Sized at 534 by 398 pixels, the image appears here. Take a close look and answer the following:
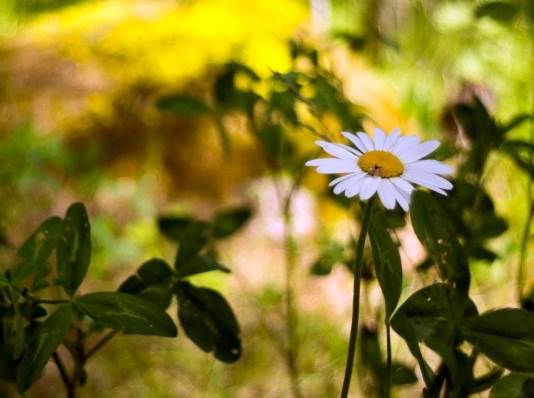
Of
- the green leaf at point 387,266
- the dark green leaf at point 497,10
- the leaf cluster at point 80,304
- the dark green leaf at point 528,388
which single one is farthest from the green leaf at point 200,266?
the dark green leaf at point 497,10

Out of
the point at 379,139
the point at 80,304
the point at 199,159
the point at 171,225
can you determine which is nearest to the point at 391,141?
the point at 379,139

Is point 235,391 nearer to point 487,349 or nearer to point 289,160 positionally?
point 289,160

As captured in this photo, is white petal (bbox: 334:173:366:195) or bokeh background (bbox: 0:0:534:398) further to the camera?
bokeh background (bbox: 0:0:534:398)

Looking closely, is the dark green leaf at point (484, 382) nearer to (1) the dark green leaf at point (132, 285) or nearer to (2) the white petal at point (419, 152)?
(2) the white petal at point (419, 152)

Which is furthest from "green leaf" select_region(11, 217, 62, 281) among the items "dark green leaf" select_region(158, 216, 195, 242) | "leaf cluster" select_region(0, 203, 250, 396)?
"dark green leaf" select_region(158, 216, 195, 242)

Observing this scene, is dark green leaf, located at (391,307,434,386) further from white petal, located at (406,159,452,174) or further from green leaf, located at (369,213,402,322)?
white petal, located at (406,159,452,174)

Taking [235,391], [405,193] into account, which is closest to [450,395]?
[405,193]
